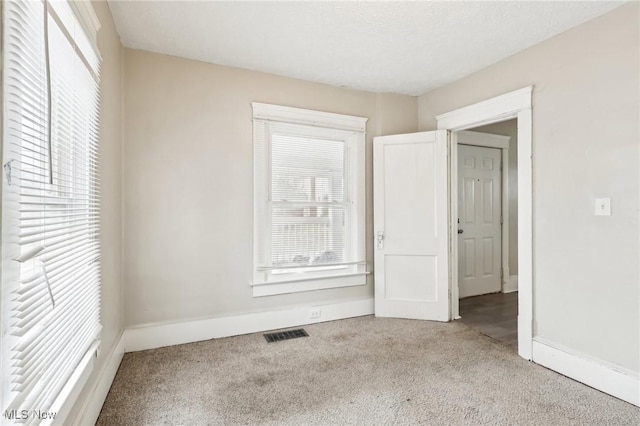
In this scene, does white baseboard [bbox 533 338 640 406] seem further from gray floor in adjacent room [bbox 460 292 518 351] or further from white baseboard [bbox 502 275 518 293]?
white baseboard [bbox 502 275 518 293]

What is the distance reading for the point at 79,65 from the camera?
1.62m

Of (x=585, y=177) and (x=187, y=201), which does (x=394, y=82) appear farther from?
(x=187, y=201)

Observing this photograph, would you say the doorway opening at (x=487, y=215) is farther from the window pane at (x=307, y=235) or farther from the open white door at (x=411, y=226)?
the window pane at (x=307, y=235)

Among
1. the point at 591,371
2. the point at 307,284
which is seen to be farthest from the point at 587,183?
the point at 307,284

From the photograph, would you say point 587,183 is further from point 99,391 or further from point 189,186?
point 99,391

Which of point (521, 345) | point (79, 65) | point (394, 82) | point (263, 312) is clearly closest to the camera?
point (79, 65)

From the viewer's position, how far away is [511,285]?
4848 millimetres

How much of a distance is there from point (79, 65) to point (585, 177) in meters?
3.25

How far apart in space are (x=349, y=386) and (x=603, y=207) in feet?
7.06

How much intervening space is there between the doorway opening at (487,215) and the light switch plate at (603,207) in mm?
2256

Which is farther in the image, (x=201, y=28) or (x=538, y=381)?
(x=201, y=28)

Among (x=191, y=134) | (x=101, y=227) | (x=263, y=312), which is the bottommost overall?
(x=263, y=312)

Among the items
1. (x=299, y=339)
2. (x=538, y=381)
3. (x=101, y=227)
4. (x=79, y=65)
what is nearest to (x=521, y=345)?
(x=538, y=381)

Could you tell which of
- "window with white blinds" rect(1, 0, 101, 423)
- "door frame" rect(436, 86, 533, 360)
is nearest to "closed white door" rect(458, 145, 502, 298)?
"door frame" rect(436, 86, 533, 360)
